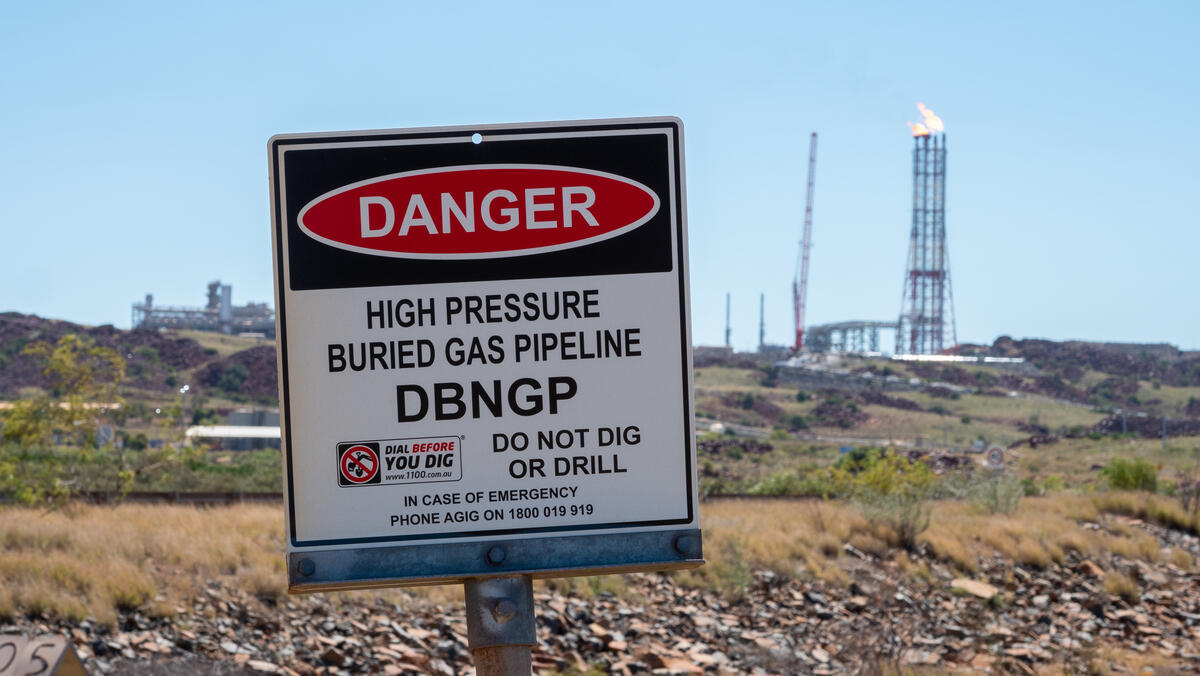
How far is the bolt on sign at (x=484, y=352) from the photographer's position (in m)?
2.37

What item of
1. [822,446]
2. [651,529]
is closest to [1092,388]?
[822,446]

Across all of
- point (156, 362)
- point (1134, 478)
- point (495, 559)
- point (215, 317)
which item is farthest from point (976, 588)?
point (215, 317)

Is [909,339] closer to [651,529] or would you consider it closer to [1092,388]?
[1092,388]

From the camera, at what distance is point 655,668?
430 inches

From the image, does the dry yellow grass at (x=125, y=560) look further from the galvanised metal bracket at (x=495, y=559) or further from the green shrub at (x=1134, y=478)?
the green shrub at (x=1134, y=478)

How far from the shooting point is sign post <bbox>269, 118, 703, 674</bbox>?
2363mm

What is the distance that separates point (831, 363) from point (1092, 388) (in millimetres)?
27995

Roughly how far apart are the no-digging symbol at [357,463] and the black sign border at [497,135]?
110mm

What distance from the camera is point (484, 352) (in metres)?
2.38

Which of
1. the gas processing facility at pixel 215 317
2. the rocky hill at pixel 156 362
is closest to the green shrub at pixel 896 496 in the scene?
the rocky hill at pixel 156 362

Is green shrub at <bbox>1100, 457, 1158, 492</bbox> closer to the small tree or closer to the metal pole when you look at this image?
the small tree

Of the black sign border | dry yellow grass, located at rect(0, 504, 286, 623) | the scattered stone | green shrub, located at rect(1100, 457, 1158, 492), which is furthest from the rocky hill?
the black sign border

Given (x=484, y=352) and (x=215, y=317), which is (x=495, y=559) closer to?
(x=484, y=352)

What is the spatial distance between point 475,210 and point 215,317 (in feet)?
514
